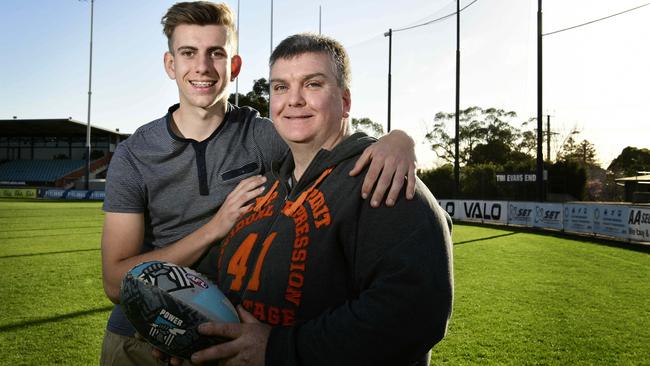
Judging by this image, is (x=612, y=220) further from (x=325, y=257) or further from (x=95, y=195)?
(x=95, y=195)

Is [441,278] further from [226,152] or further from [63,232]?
[63,232]

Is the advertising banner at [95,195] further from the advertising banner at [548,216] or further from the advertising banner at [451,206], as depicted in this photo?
the advertising banner at [548,216]

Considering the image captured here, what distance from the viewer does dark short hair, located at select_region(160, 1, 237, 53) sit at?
Result: 2.56m

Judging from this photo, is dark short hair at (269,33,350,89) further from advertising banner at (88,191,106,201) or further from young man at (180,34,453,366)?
advertising banner at (88,191,106,201)

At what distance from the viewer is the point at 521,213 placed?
20234mm

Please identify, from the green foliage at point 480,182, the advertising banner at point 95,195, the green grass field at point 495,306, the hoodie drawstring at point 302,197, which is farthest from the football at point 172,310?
the advertising banner at point 95,195

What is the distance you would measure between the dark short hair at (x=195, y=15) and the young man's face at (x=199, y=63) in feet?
0.08

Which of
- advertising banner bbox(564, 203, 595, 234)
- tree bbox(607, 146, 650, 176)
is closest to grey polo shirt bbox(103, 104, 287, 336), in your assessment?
advertising banner bbox(564, 203, 595, 234)

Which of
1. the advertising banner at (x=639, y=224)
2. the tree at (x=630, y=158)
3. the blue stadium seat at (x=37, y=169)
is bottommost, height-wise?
the advertising banner at (x=639, y=224)

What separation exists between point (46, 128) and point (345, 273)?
6245 cm

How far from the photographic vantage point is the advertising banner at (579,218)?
16.6 meters

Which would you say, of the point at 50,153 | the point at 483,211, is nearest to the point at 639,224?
the point at 483,211

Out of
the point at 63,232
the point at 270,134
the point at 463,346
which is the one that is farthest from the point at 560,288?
the point at 63,232

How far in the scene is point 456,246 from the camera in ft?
45.0
